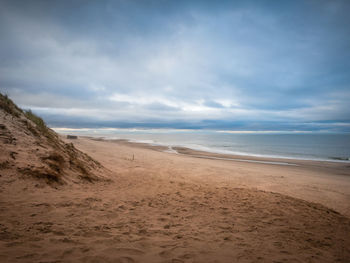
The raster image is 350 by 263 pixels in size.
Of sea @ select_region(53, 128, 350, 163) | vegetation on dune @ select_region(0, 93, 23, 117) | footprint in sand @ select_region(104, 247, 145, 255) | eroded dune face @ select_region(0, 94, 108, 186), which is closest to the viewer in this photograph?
footprint in sand @ select_region(104, 247, 145, 255)

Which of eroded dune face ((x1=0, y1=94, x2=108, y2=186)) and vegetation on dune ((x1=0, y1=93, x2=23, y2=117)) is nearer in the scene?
eroded dune face ((x1=0, y1=94, x2=108, y2=186))

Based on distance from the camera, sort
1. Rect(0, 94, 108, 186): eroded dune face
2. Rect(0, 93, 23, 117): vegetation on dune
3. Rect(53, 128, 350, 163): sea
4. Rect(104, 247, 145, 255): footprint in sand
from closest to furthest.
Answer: Rect(104, 247, 145, 255): footprint in sand < Rect(0, 94, 108, 186): eroded dune face < Rect(0, 93, 23, 117): vegetation on dune < Rect(53, 128, 350, 163): sea

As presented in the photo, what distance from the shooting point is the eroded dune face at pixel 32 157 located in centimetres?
574

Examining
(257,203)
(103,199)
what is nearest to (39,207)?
(103,199)

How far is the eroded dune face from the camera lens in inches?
226

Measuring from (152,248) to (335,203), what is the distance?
944 cm

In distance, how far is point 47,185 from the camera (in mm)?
5715

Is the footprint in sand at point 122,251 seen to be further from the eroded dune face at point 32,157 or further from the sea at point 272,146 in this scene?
the sea at point 272,146

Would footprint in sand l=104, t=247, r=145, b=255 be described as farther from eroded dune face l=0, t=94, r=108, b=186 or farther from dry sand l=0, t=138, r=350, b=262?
eroded dune face l=0, t=94, r=108, b=186

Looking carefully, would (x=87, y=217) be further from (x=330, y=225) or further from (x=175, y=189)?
(x=330, y=225)

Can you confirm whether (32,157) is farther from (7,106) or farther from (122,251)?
(122,251)

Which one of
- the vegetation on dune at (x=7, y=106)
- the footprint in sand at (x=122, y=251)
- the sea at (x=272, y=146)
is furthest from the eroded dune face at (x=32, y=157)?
the sea at (x=272, y=146)

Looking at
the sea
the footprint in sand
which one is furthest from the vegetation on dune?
the sea

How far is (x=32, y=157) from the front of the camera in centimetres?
652
